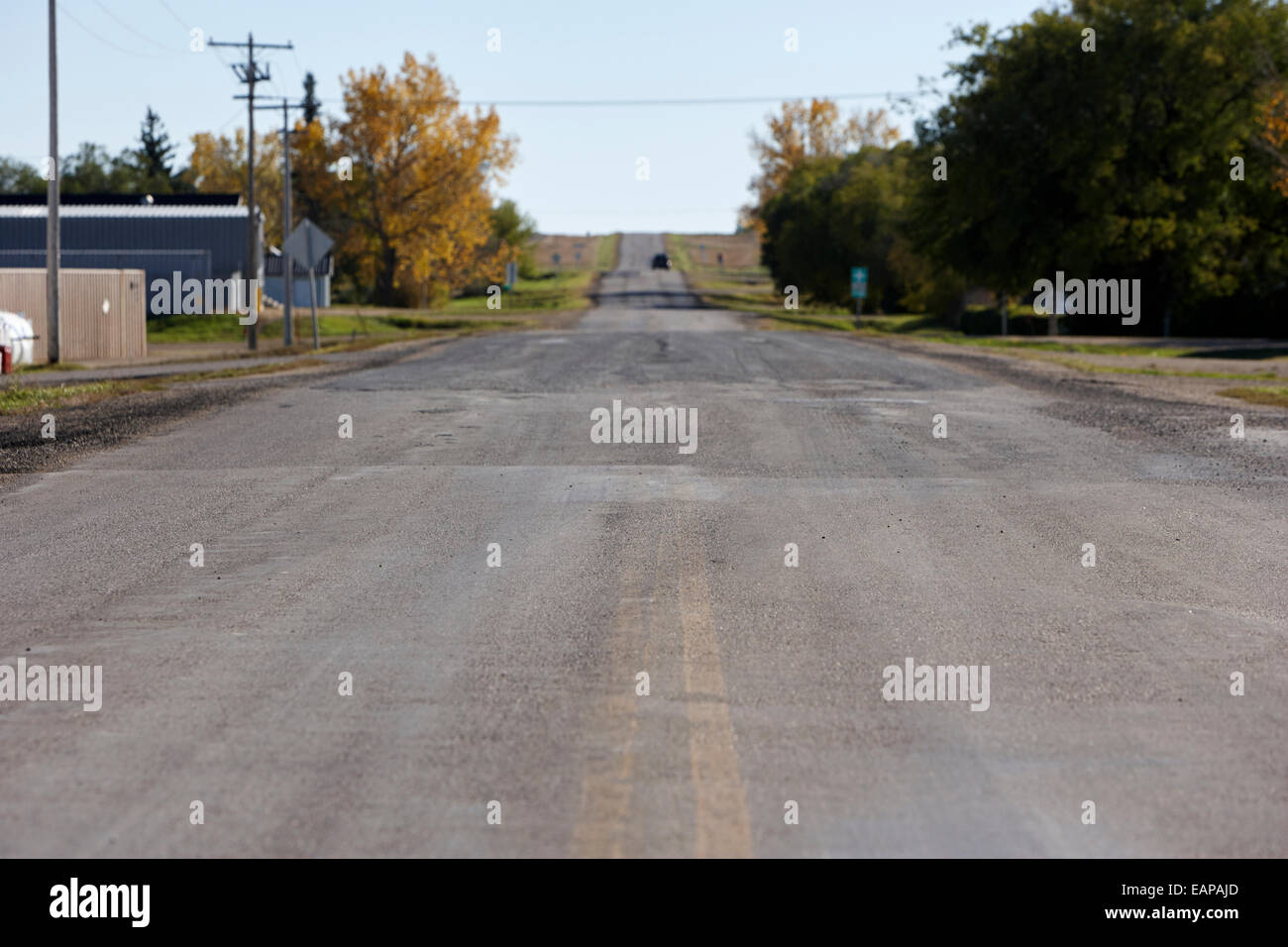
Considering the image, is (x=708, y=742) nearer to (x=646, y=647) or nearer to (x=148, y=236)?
(x=646, y=647)

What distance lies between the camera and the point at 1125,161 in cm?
4912

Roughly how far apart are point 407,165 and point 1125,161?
4151 centimetres

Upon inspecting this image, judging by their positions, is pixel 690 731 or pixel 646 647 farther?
pixel 646 647

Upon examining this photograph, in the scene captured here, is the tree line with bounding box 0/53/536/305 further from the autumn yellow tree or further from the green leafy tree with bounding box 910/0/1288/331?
the green leafy tree with bounding box 910/0/1288/331

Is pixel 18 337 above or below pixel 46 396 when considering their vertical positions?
above

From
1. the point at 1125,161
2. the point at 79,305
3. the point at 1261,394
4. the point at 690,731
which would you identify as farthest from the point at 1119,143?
the point at 690,731

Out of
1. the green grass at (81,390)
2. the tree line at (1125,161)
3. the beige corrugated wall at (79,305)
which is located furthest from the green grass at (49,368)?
the tree line at (1125,161)

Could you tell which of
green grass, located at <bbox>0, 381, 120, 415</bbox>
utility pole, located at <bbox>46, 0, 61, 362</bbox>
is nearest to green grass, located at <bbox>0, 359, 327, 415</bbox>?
green grass, located at <bbox>0, 381, 120, 415</bbox>

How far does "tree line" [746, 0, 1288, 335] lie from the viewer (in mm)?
47156

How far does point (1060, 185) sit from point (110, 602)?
153 feet

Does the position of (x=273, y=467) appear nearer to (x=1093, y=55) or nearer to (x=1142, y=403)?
(x=1142, y=403)

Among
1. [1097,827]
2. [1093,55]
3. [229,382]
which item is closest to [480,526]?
[1097,827]

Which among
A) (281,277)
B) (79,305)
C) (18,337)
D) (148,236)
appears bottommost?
(18,337)
